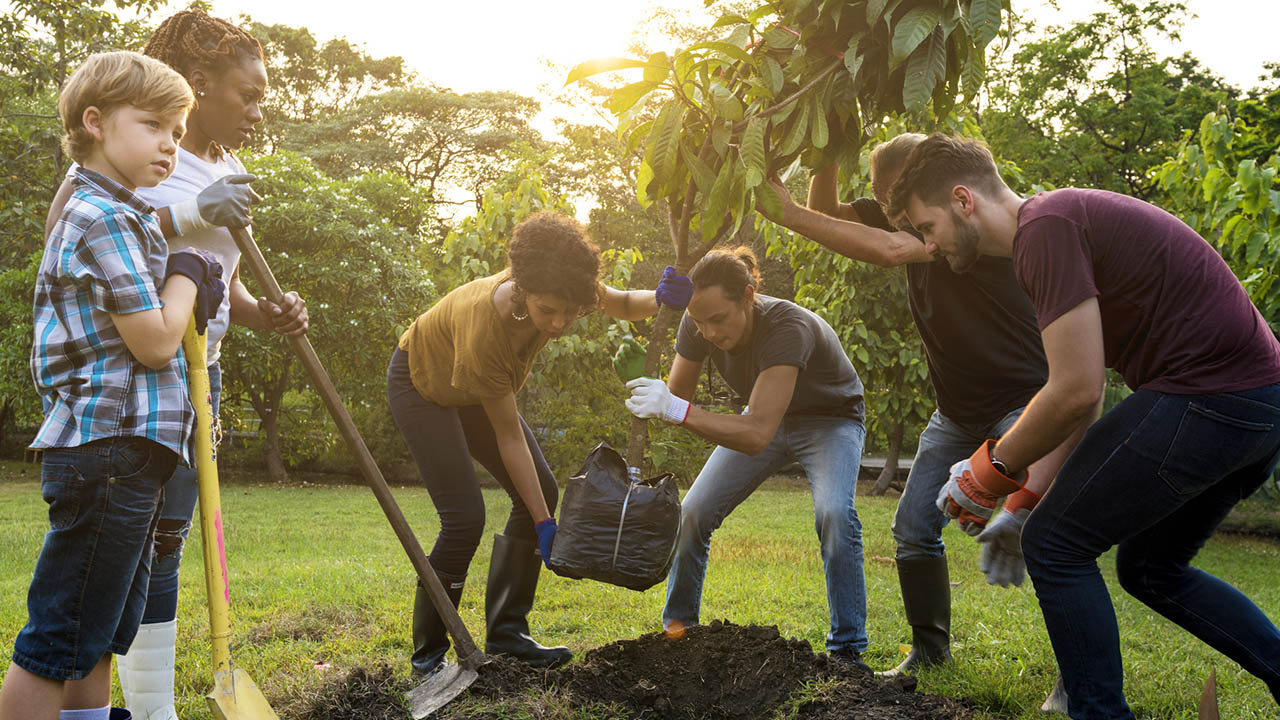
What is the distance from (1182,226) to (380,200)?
15922 millimetres

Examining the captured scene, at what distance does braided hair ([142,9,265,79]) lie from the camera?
259 centimetres

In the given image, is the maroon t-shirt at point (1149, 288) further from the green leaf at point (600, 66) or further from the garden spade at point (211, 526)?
the garden spade at point (211, 526)

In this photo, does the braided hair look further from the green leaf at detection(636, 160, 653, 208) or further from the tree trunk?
the tree trunk

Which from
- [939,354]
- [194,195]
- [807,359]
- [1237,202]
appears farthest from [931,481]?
[1237,202]

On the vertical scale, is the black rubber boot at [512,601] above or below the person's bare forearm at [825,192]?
below

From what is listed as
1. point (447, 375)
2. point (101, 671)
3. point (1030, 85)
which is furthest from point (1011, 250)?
point (1030, 85)

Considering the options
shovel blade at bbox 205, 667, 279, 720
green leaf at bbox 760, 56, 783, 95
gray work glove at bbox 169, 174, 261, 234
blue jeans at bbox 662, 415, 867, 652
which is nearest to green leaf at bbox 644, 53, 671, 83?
green leaf at bbox 760, 56, 783, 95

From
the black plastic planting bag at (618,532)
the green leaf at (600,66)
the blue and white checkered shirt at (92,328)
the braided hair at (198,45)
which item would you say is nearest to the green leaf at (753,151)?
the green leaf at (600,66)

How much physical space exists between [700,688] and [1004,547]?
1111 millimetres

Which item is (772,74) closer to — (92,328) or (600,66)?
(600,66)

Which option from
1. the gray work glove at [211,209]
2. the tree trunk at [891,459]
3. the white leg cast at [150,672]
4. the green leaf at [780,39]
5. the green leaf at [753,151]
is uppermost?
the green leaf at [780,39]

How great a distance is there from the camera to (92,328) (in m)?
2.03

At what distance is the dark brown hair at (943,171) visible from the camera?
8.12 feet

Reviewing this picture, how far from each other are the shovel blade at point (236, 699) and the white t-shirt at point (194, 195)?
891 mm
